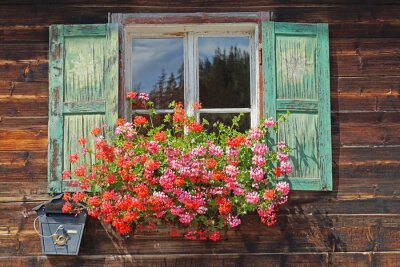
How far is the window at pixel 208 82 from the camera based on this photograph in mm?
4543

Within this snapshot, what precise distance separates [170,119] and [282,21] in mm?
1069

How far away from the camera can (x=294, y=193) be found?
4598 mm

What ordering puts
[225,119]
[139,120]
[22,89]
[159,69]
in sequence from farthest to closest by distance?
[159,69] → [225,119] → [22,89] → [139,120]

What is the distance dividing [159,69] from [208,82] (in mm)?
378

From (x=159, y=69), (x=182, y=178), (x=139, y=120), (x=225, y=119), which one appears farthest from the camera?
(x=159, y=69)

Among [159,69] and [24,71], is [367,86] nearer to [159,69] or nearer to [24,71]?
[159,69]

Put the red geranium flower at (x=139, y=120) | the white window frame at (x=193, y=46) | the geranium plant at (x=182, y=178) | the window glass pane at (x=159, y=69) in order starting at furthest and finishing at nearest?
the window glass pane at (x=159, y=69) < the white window frame at (x=193, y=46) < the red geranium flower at (x=139, y=120) < the geranium plant at (x=182, y=178)

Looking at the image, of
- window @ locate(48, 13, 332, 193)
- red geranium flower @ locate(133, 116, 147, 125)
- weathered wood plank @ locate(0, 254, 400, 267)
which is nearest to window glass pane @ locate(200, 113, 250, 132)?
window @ locate(48, 13, 332, 193)

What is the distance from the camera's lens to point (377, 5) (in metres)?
4.79

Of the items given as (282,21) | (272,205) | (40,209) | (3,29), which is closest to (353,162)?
(272,205)

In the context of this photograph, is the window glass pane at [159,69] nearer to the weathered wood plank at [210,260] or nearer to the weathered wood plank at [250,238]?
the weathered wood plank at [250,238]

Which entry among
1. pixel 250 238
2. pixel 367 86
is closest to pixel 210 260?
pixel 250 238

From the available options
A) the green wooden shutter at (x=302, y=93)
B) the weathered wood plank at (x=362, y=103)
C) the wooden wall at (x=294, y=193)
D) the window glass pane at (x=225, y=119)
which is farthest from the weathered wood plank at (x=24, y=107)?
the weathered wood plank at (x=362, y=103)

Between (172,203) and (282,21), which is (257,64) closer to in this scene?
(282,21)
